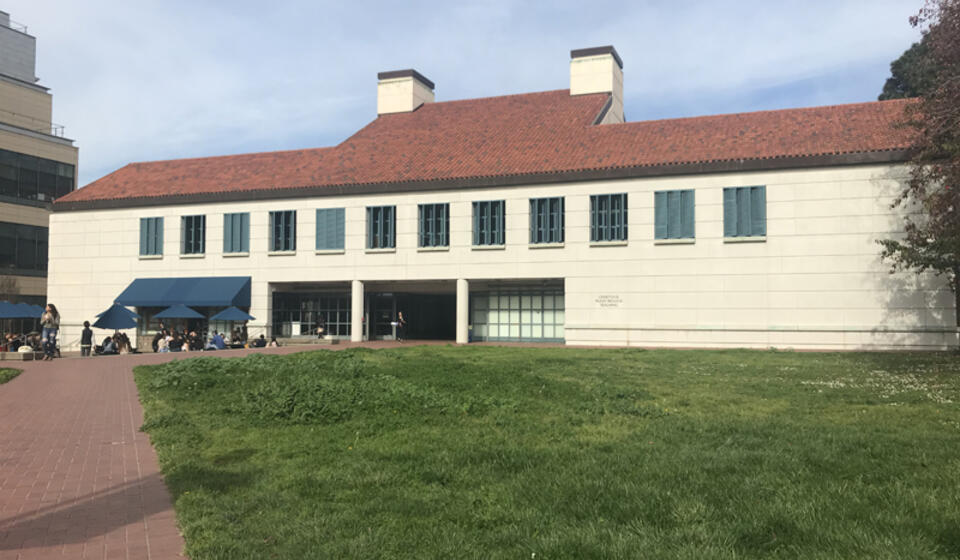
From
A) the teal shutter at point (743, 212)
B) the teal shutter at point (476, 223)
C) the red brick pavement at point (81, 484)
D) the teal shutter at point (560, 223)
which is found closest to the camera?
the red brick pavement at point (81, 484)

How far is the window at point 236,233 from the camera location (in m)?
41.2

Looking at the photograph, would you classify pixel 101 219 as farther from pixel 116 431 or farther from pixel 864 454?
pixel 864 454

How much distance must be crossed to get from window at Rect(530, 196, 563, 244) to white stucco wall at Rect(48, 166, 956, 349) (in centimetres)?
39

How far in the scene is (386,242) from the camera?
3912cm

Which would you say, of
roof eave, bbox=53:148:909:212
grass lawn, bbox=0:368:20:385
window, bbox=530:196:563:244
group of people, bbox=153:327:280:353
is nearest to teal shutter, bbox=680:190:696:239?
roof eave, bbox=53:148:909:212

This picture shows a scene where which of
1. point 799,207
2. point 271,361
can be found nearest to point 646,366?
point 271,361

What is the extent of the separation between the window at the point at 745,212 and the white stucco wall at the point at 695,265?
0.91ft

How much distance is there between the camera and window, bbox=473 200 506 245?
37.1 meters

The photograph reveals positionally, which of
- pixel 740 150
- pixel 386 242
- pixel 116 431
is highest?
pixel 740 150

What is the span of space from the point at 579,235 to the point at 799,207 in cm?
945

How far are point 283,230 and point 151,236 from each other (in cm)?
815

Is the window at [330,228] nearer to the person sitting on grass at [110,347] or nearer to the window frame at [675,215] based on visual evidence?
the person sitting on grass at [110,347]

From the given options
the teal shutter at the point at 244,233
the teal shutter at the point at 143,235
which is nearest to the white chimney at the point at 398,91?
the teal shutter at the point at 244,233

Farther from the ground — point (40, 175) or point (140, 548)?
point (40, 175)
